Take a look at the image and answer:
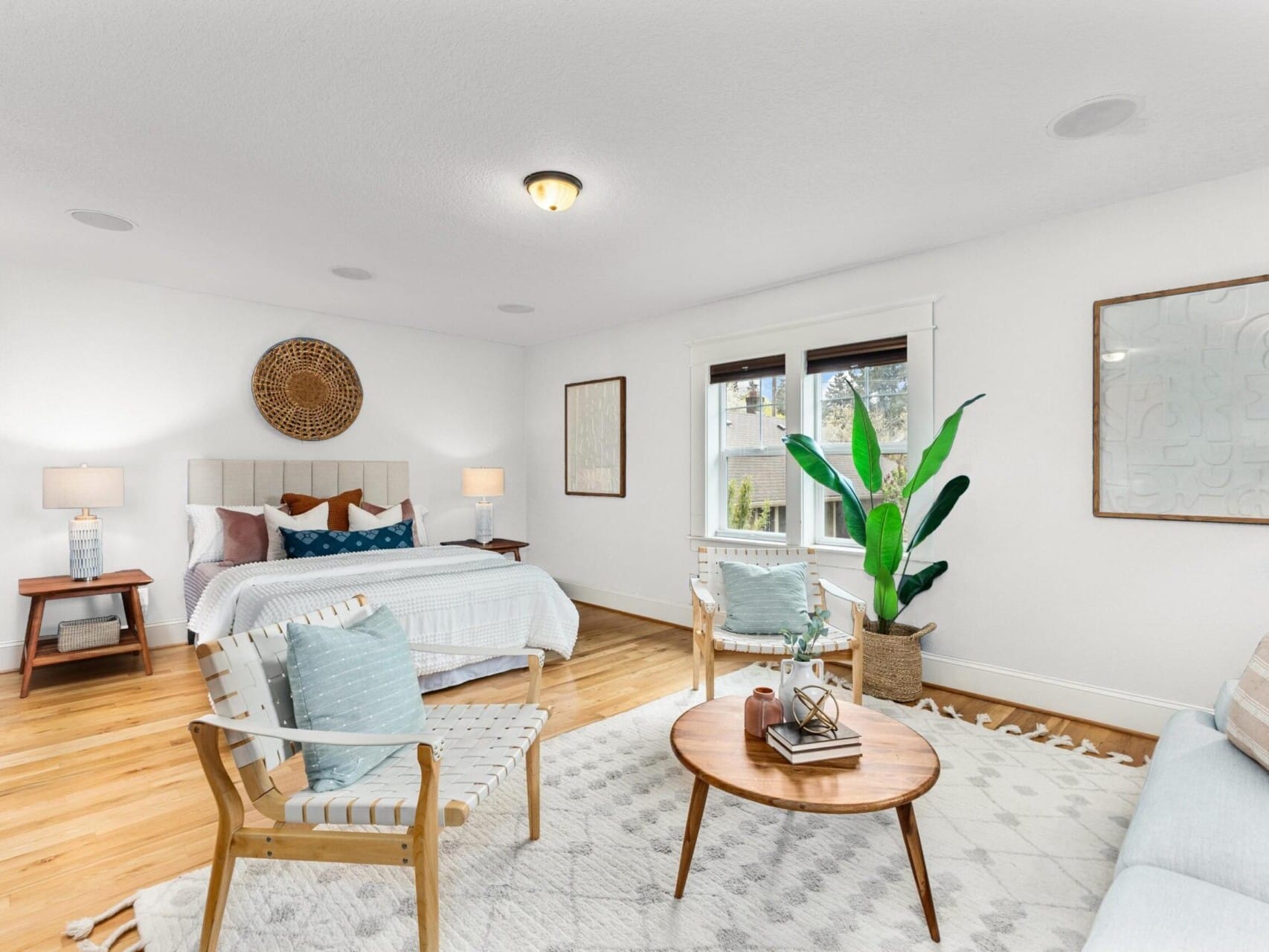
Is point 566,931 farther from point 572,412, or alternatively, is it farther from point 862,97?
point 572,412

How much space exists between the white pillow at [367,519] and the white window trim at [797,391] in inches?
88.7

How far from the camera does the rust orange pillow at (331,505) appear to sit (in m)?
4.61

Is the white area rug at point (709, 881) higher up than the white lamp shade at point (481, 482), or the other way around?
the white lamp shade at point (481, 482)

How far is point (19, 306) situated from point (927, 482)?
18.1ft

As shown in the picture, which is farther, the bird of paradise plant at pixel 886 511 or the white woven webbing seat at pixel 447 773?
the bird of paradise plant at pixel 886 511

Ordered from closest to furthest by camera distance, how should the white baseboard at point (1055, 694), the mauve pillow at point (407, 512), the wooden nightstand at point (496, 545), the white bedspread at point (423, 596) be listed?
the white baseboard at point (1055, 694), the white bedspread at point (423, 596), the mauve pillow at point (407, 512), the wooden nightstand at point (496, 545)

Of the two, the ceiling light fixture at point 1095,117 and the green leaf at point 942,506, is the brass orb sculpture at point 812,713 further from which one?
the ceiling light fixture at point 1095,117

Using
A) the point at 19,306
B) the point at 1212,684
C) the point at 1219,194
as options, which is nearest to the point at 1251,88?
the point at 1219,194

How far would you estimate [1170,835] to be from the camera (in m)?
1.43

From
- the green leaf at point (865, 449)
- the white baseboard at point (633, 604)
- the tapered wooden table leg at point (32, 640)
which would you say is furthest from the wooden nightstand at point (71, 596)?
the green leaf at point (865, 449)

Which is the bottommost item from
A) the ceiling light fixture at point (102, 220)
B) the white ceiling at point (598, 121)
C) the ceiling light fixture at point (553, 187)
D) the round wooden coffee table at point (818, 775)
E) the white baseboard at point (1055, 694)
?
the white baseboard at point (1055, 694)

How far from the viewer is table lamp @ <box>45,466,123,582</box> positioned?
3656 millimetres

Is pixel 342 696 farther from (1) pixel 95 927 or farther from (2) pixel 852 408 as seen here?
(2) pixel 852 408

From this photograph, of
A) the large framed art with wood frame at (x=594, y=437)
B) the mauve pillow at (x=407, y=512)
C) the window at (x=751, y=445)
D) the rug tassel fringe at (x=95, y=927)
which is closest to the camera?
the rug tassel fringe at (x=95, y=927)
